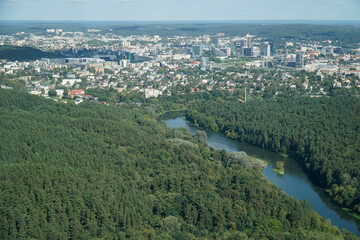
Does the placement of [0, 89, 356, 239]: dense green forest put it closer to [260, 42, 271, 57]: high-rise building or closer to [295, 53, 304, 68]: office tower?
[295, 53, 304, 68]: office tower

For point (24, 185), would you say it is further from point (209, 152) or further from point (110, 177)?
point (209, 152)

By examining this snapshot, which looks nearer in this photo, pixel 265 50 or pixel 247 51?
→ pixel 265 50

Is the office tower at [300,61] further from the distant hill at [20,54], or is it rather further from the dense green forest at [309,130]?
the distant hill at [20,54]

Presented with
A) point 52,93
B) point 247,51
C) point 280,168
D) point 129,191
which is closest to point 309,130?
point 280,168

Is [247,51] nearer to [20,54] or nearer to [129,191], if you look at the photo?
[20,54]

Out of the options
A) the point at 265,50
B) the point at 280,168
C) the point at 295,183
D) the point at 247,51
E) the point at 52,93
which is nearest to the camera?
the point at 295,183

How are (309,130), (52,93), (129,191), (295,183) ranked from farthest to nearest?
1. (52,93)
2. (309,130)
3. (295,183)
4. (129,191)

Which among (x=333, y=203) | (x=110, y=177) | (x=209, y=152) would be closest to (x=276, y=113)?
(x=209, y=152)
